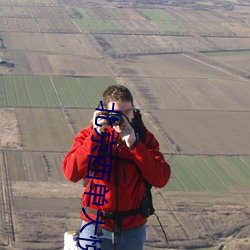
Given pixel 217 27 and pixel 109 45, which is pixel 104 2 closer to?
pixel 217 27

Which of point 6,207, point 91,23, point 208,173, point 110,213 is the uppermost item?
point 110,213

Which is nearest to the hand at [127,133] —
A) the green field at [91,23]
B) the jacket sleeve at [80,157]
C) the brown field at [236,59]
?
the jacket sleeve at [80,157]

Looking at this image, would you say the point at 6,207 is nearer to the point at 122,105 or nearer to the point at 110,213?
the point at 110,213

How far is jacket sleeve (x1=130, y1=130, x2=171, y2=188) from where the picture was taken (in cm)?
442

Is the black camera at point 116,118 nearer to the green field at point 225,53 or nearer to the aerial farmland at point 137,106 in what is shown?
the aerial farmland at point 137,106

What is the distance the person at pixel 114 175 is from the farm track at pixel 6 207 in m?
21.3

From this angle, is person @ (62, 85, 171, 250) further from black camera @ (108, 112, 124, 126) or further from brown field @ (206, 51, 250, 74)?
brown field @ (206, 51, 250, 74)

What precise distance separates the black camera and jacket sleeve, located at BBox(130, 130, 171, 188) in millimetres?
215

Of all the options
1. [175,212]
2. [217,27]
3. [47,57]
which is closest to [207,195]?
[175,212]

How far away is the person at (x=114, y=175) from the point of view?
4.43 m

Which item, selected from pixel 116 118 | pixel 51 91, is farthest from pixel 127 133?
pixel 51 91

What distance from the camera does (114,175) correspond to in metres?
4.57

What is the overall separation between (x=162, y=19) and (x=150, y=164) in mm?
82720

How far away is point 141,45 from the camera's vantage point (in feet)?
224
